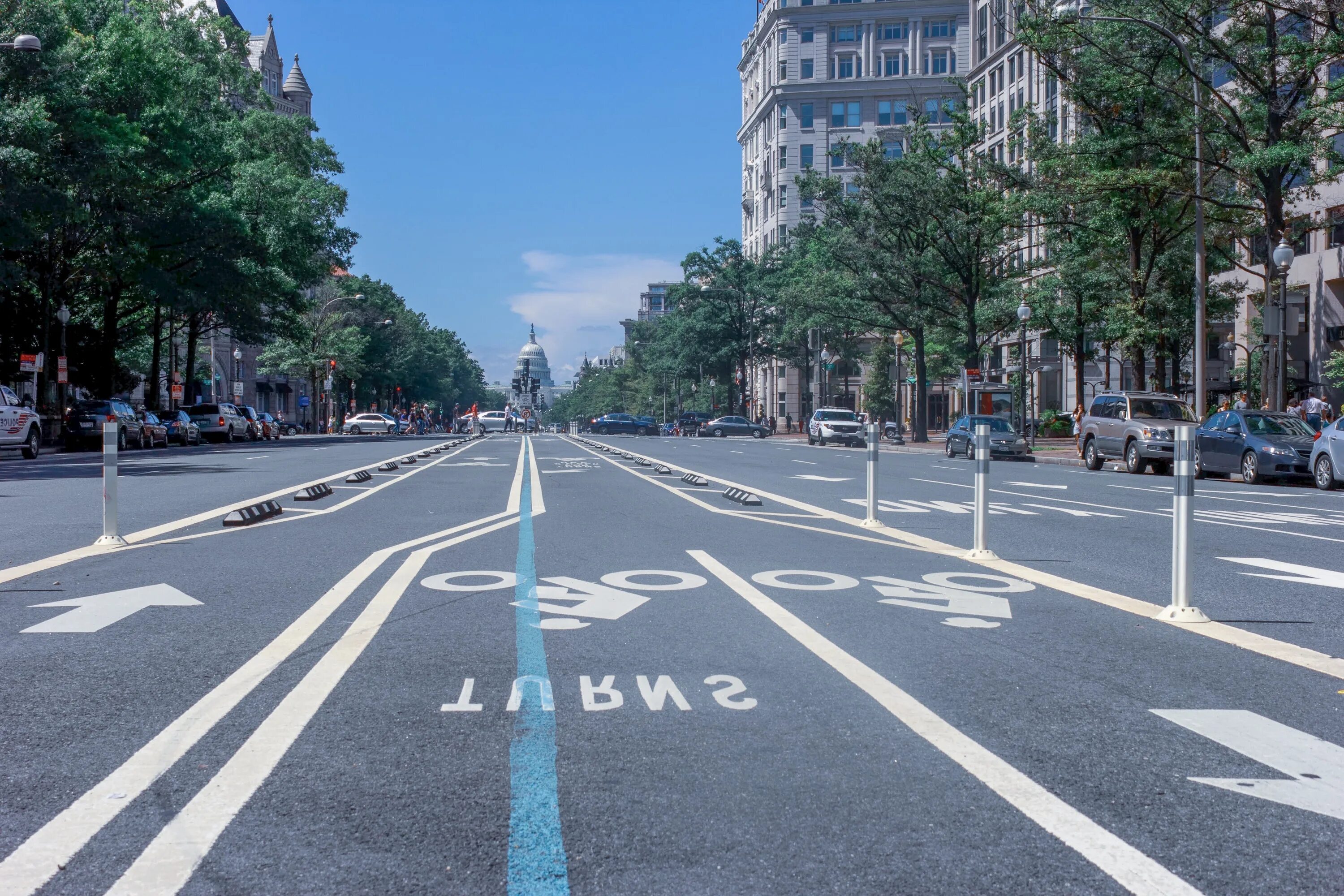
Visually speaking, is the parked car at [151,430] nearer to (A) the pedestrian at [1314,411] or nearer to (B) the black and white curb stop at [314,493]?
(B) the black and white curb stop at [314,493]

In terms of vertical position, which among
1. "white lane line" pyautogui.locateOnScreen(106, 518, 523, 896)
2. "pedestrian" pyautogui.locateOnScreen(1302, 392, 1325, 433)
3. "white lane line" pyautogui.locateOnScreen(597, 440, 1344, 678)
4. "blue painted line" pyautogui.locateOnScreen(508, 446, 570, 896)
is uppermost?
"pedestrian" pyautogui.locateOnScreen(1302, 392, 1325, 433)

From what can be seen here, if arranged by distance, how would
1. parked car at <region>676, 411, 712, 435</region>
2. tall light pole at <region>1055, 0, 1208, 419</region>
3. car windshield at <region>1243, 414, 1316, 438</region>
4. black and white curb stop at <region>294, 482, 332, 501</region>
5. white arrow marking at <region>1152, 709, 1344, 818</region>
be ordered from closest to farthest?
white arrow marking at <region>1152, 709, 1344, 818</region> → black and white curb stop at <region>294, 482, 332, 501</region> → car windshield at <region>1243, 414, 1316, 438</region> → tall light pole at <region>1055, 0, 1208, 419</region> → parked car at <region>676, 411, 712, 435</region>

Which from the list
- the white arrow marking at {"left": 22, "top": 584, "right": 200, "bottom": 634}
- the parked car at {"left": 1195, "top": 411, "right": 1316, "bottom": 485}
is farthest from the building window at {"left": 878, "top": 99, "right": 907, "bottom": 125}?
the white arrow marking at {"left": 22, "top": 584, "right": 200, "bottom": 634}

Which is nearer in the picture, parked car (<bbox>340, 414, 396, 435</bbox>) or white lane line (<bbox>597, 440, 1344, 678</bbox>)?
white lane line (<bbox>597, 440, 1344, 678</bbox>)

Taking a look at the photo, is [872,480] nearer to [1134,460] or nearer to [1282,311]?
[1134,460]

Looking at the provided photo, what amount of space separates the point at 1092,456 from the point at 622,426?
57.9m

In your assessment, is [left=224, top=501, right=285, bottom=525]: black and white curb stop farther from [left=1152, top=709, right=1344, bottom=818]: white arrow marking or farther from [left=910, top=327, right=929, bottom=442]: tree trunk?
[left=910, top=327, right=929, bottom=442]: tree trunk

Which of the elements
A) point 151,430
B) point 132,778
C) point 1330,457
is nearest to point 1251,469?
point 1330,457

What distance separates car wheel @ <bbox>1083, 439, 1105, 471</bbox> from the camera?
105ft

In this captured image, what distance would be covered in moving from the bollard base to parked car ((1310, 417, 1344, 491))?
56.2 ft

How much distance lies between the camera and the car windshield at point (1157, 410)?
99.8 feet

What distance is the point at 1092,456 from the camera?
106ft

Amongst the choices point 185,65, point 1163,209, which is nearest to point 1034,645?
point 1163,209

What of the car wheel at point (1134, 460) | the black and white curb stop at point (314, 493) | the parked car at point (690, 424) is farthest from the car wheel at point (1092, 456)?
the parked car at point (690, 424)
